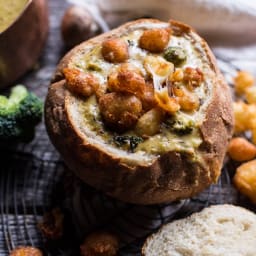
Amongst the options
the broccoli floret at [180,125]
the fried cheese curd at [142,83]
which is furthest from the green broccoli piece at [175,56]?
the broccoli floret at [180,125]

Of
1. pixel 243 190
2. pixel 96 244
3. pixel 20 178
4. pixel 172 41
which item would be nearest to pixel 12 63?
pixel 20 178

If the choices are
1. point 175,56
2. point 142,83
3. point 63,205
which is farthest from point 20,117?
point 175,56

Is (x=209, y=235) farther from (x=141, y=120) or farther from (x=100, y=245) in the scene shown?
(x=141, y=120)

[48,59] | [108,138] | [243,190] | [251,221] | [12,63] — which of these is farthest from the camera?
[48,59]

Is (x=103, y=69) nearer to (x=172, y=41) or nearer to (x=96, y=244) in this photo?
(x=172, y=41)

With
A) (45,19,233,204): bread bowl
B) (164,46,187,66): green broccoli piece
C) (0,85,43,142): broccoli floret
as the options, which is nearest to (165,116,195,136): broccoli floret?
(45,19,233,204): bread bowl

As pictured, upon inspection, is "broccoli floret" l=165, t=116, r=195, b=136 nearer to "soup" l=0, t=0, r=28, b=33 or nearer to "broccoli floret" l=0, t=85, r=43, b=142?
"broccoli floret" l=0, t=85, r=43, b=142
